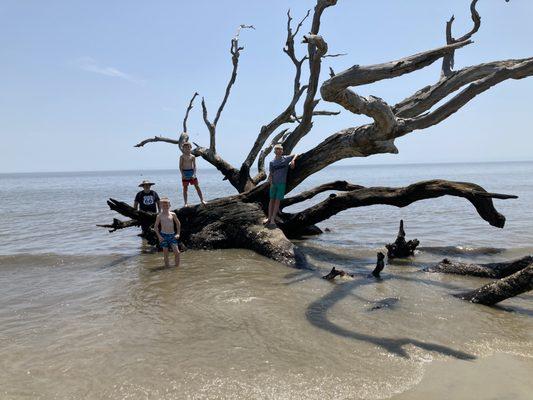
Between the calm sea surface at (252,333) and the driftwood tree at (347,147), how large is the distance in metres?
1.23

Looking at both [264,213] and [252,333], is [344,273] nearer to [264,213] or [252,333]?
[252,333]

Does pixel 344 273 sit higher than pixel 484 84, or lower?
lower

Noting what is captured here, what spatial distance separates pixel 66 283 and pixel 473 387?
660 centimetres

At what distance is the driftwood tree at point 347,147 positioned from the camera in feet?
20.9

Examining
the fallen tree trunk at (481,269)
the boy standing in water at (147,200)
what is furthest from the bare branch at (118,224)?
the fallen tree trunk at (481,269)

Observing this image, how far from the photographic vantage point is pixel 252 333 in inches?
189

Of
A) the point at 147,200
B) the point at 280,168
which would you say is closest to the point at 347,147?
the point at 280,168

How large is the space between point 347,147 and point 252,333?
18.7ft

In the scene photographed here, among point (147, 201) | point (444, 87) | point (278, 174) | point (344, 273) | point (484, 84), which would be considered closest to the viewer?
point (484, 84)

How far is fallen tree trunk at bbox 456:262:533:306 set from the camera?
5278mm

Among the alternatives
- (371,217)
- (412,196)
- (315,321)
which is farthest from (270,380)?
(371,217)

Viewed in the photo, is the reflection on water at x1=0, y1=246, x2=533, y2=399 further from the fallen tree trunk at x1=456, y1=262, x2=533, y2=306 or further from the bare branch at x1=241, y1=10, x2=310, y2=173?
→ the bare branch at x1=241, y1=10, x2=310, y2=173

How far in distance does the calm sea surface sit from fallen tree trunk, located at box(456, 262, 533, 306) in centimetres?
20

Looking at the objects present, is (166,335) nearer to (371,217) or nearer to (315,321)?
(315,321)
